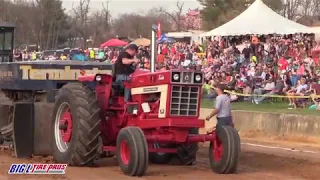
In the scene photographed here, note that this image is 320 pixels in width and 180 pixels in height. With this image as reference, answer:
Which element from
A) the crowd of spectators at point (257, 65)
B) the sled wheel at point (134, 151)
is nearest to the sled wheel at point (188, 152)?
the sled wheel at point (134, 151)

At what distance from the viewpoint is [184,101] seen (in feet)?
33.0

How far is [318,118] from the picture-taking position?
15.8 m

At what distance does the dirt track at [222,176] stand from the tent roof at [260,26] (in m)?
14.0

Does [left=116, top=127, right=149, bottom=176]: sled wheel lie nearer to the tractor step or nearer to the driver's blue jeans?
the driver's blue jeans

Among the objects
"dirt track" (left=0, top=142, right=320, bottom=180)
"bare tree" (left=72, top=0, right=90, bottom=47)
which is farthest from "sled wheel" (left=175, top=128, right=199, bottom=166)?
"bare tree" (left=72, top=0, right=90, bottom=47)

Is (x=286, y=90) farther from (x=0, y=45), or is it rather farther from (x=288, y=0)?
(x=288, y=0)

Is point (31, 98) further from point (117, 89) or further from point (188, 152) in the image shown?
point (188, 152)

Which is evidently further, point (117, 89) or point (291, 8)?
point (291, 8)

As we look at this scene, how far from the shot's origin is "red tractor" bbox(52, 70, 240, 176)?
9938mm

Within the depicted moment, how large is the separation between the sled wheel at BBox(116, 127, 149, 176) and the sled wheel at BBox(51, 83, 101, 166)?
0.67 metres

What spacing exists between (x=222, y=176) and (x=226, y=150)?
1.35ft

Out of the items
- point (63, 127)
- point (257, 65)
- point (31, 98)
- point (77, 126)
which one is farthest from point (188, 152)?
point (257, 65)

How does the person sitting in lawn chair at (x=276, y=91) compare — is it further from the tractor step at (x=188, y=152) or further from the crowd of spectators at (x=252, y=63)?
the tractor step at (x=188, y=152)

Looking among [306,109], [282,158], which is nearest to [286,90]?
[306,109]
